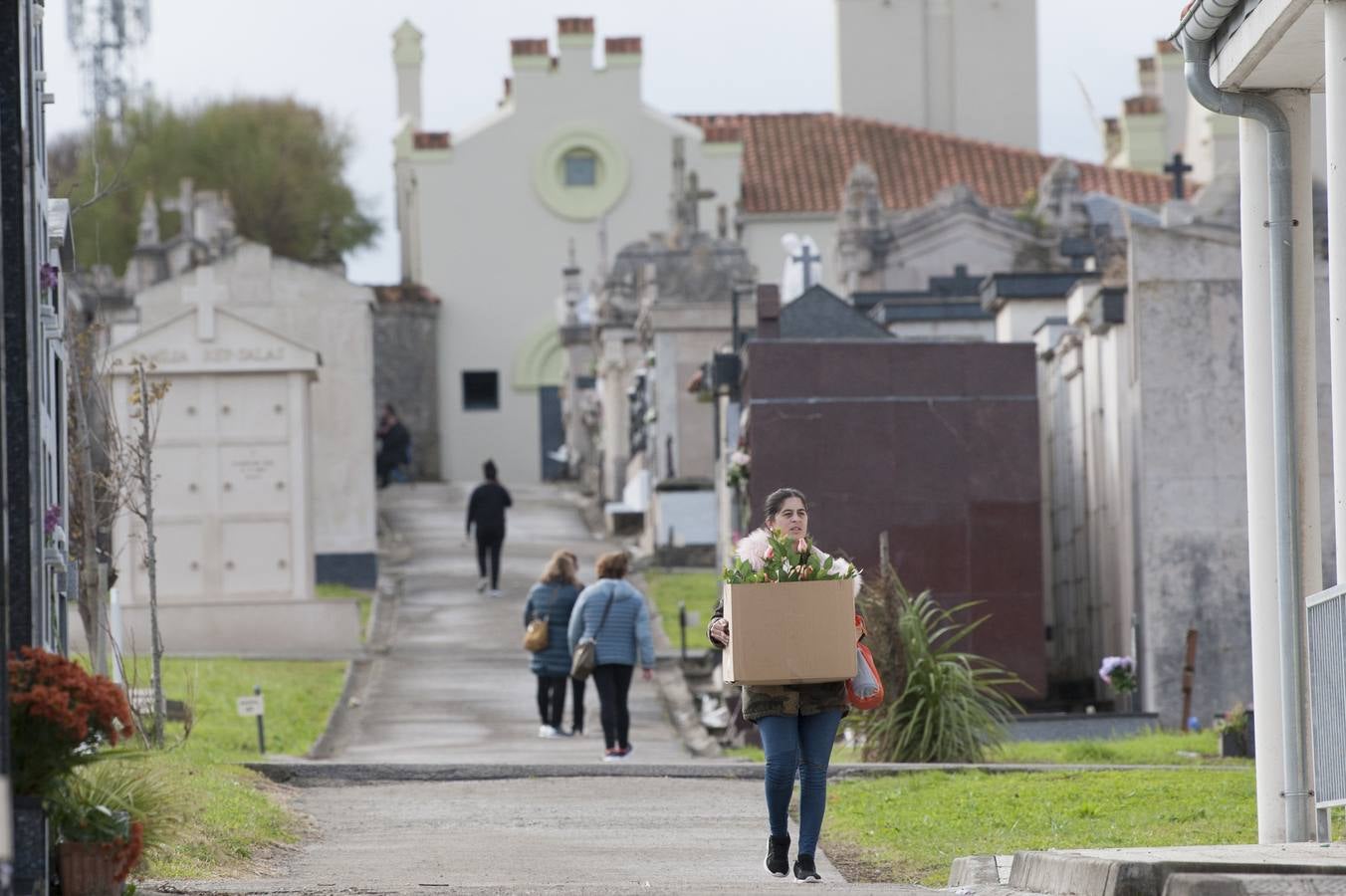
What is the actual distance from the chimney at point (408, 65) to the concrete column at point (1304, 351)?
61428 mm

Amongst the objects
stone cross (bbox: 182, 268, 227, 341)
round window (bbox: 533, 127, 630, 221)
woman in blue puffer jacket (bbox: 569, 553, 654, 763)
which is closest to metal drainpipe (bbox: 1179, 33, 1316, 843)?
woman in blue puffer jacket (bbox: 569, 553, 654, 763)

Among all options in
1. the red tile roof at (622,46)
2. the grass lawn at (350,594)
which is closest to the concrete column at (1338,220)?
the grass lawn at (350,594)

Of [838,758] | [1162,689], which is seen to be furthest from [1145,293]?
[838,758]

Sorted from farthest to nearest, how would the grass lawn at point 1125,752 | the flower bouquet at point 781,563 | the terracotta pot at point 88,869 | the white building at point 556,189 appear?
1. the white building at point 556,189
2. the grass lawn at point 1125,752
3. the flower bouquet at point 781,563
4. the terracotta pot at point 88,869

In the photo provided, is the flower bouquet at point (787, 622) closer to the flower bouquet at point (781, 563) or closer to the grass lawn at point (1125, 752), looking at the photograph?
the flower bouquet at point (781, 563)

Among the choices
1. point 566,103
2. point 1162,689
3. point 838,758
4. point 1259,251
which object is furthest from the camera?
point 566,103

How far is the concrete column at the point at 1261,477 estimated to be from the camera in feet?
36.7

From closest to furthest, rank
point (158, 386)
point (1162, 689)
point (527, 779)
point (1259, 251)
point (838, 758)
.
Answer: point (1259, 251), point (527, 779), point (838, 758), point (158, 386), point (1162, 689)

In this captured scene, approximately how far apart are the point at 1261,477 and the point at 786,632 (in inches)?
89.6

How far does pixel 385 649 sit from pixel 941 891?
61.0 ft

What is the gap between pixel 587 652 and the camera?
62.0 feet

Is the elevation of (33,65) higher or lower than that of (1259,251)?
higher

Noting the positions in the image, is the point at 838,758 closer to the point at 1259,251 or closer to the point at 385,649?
the point at 1259,251

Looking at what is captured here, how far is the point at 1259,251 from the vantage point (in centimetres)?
1127
